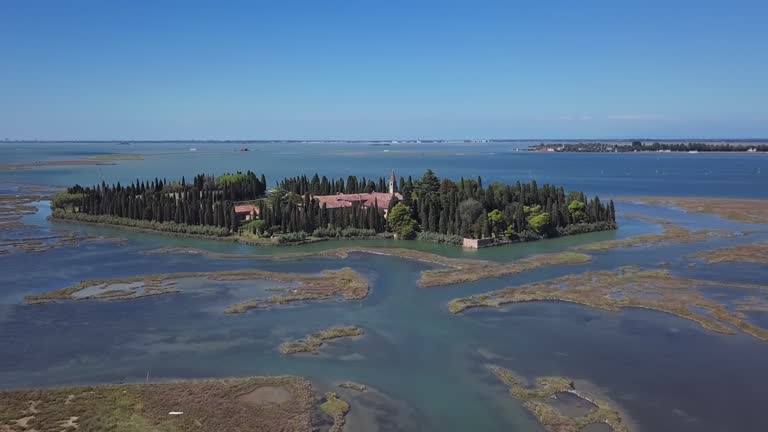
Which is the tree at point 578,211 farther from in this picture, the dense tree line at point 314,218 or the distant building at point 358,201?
the dense tree line at point 314,218

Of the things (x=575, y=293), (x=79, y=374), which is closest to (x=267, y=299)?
(x=79, y=374)

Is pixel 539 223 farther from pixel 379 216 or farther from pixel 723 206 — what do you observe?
pixel 723 206

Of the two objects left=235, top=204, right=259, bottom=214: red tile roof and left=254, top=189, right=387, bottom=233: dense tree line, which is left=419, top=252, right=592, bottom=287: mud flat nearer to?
left=254, top=189, right=387, bottom=233: dense tree line

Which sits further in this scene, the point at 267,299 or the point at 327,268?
the point at 327,268

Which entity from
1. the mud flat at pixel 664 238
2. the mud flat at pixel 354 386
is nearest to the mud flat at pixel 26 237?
the mud flat at pixel 354 386

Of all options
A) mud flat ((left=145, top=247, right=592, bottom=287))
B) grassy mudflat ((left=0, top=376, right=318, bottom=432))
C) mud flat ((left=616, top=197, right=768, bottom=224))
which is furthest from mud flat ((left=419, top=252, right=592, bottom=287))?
mud flat ((left=616, top=197, right=768, bottom=224))

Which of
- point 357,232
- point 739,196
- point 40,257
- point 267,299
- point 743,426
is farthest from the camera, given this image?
point 739,196

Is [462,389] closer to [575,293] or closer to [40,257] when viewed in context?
[575,293]
